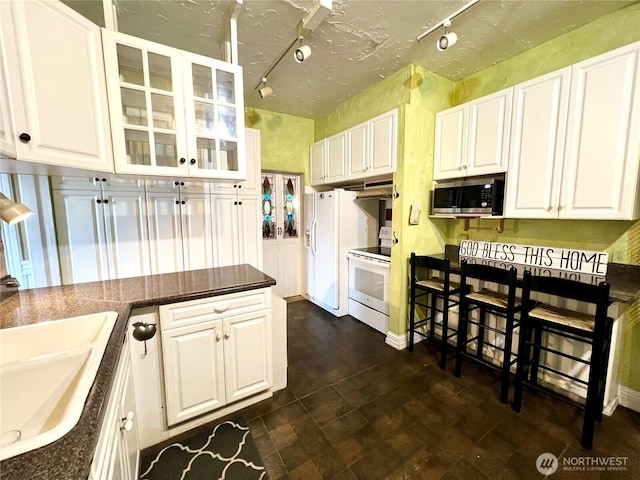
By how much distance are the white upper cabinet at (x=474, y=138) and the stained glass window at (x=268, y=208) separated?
2205mm

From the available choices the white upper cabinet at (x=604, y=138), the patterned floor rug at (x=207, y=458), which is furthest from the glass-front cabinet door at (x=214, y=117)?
the white upper cabinet at (x=604, y=138)

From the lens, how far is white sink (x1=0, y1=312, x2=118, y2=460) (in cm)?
80

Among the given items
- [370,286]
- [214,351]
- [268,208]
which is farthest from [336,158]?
[214,351]

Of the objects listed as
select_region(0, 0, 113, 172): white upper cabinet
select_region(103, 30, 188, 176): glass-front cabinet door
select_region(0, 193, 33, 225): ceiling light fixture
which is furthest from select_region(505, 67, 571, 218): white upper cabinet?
select_region(0, 193, 33, 225): ceiling light fixture

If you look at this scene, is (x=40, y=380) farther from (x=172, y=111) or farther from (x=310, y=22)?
(x=310, y=22)

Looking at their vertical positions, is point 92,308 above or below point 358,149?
below

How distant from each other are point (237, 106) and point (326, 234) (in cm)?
193

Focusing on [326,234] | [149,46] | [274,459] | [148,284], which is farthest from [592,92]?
[148,284]

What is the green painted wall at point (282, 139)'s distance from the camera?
351 centimetres

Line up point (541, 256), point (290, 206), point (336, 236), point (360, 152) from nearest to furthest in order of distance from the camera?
point (541, 256) → point (360, 152) → point (336, 236) → point (290, 206)

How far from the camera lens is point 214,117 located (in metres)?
1.76

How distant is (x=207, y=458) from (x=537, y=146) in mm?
3023

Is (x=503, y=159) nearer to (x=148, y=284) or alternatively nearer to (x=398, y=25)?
(x=398, y=25)

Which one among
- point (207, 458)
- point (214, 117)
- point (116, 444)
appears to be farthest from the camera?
point (214, 117)
